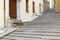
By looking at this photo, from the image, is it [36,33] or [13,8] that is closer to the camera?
[36,33]

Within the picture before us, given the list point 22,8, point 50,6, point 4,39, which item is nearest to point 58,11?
point 22,8

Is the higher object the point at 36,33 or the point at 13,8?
the point at 13,8

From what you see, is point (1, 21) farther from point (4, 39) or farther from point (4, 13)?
point (4, 39)

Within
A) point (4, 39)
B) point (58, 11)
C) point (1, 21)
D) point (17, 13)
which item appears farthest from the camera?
point (58, 11)

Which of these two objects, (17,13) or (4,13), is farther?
(17,13)

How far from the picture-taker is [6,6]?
11.8 m

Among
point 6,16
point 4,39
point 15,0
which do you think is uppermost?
point 15,0

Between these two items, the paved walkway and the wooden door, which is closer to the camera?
the paved walkway

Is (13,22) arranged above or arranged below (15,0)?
below

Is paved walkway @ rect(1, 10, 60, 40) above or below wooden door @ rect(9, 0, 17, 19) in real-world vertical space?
below

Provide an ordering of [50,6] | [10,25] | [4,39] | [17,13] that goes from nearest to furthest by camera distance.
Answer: [4,39] < [10,25] < [17,13] < [50,6]

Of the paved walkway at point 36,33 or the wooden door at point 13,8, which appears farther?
the wooden door at point 13,8

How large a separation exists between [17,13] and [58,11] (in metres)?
7.31

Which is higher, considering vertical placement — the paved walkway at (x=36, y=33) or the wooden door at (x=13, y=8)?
the wooden door at (x=13, y=8)
